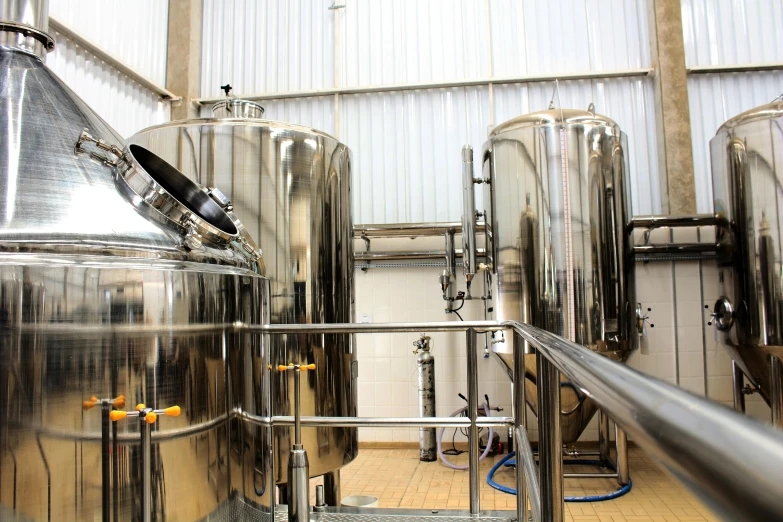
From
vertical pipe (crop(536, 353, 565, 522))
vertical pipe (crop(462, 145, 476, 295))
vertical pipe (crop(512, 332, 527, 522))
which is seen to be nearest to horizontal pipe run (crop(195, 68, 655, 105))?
vertical pipe (crop(462, 145, 476, 295))

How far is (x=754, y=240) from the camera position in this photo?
3.46m

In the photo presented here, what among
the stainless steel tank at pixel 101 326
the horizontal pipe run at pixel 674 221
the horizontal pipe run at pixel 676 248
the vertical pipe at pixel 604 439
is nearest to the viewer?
the stainless steel tank at pixel 101 326

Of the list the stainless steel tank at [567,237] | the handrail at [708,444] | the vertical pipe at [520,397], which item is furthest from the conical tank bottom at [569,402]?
the handrail at [708,444]

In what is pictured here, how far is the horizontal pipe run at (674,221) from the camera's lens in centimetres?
406

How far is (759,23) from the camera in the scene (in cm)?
473

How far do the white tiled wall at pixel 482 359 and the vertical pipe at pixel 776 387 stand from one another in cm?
88

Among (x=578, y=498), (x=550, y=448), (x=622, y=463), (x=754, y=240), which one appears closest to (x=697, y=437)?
(x=550, y=448)

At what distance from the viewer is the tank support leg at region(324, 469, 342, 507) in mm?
3059

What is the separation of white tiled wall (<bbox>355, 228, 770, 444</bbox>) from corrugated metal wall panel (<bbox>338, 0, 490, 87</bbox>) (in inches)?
59.9

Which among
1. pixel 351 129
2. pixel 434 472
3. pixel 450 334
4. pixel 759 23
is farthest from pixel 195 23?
pixel 759 23

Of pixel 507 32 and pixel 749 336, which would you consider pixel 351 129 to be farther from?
pixel 749 336

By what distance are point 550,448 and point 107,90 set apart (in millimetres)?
4511

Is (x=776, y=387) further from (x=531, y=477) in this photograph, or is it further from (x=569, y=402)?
(x=531, y=477)

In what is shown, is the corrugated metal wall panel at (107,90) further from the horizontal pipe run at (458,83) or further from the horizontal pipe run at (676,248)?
the horizontal pipe run at (676,248)
